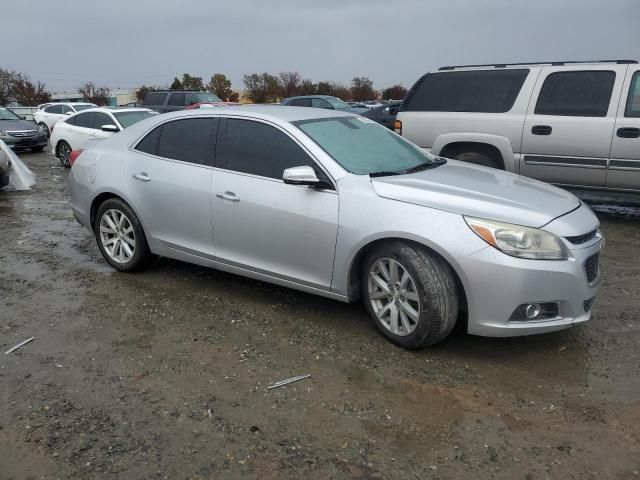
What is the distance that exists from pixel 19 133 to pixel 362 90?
39.4 m

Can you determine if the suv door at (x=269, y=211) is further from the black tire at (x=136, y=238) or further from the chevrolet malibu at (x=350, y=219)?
the black tire at (x=136, y=238)

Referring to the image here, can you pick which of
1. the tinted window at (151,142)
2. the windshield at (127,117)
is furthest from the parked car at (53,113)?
the tinted window at (151,142)

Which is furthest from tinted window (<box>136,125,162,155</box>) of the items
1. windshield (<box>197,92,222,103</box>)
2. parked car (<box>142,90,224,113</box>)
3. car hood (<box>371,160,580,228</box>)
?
windshield (<box>197,92,222,103</box>)

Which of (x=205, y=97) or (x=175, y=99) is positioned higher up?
(x=205, y=97)

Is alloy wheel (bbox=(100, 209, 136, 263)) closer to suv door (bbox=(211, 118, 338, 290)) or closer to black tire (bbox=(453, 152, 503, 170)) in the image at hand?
suv door (bbox=(211, 118, 338, 290))

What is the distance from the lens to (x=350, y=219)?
12.1 ft

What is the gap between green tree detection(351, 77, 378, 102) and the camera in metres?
Result: 51.3

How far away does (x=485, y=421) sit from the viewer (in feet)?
9.66

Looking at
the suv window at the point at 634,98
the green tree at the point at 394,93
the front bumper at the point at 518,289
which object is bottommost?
the front bumper at the point at 518,289

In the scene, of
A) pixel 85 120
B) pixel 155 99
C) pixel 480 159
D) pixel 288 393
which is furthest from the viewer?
pixel 155 99

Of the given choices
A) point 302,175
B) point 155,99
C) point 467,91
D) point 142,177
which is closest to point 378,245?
point 302,175

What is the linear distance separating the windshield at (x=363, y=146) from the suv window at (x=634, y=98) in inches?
124

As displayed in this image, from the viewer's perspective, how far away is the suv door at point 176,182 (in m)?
4.45

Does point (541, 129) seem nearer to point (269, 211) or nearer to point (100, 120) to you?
point (269, 211)
